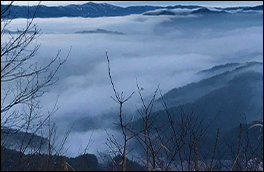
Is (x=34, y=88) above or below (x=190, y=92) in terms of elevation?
above

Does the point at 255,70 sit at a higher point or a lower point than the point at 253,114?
higher

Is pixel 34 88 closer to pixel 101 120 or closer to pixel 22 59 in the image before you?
pixel 22 59

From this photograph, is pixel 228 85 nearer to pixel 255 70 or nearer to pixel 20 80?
pixel 255 70

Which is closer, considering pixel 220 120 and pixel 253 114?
pixel 220 120

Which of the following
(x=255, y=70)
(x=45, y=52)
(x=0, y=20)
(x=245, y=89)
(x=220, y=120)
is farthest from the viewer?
(x=45, y=52)

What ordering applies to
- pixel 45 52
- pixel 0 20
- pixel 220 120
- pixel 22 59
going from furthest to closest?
1. pixel 45 52
2. pixel 220 120
3. pixel 22 59
4. pixel 0 20

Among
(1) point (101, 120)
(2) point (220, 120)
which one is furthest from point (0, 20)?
(1) point (101, 120)

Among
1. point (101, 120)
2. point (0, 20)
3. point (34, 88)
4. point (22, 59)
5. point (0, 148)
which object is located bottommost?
point (101, 120)

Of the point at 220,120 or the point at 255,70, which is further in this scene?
the point at 255,70

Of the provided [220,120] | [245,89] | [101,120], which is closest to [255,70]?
[245,89]
